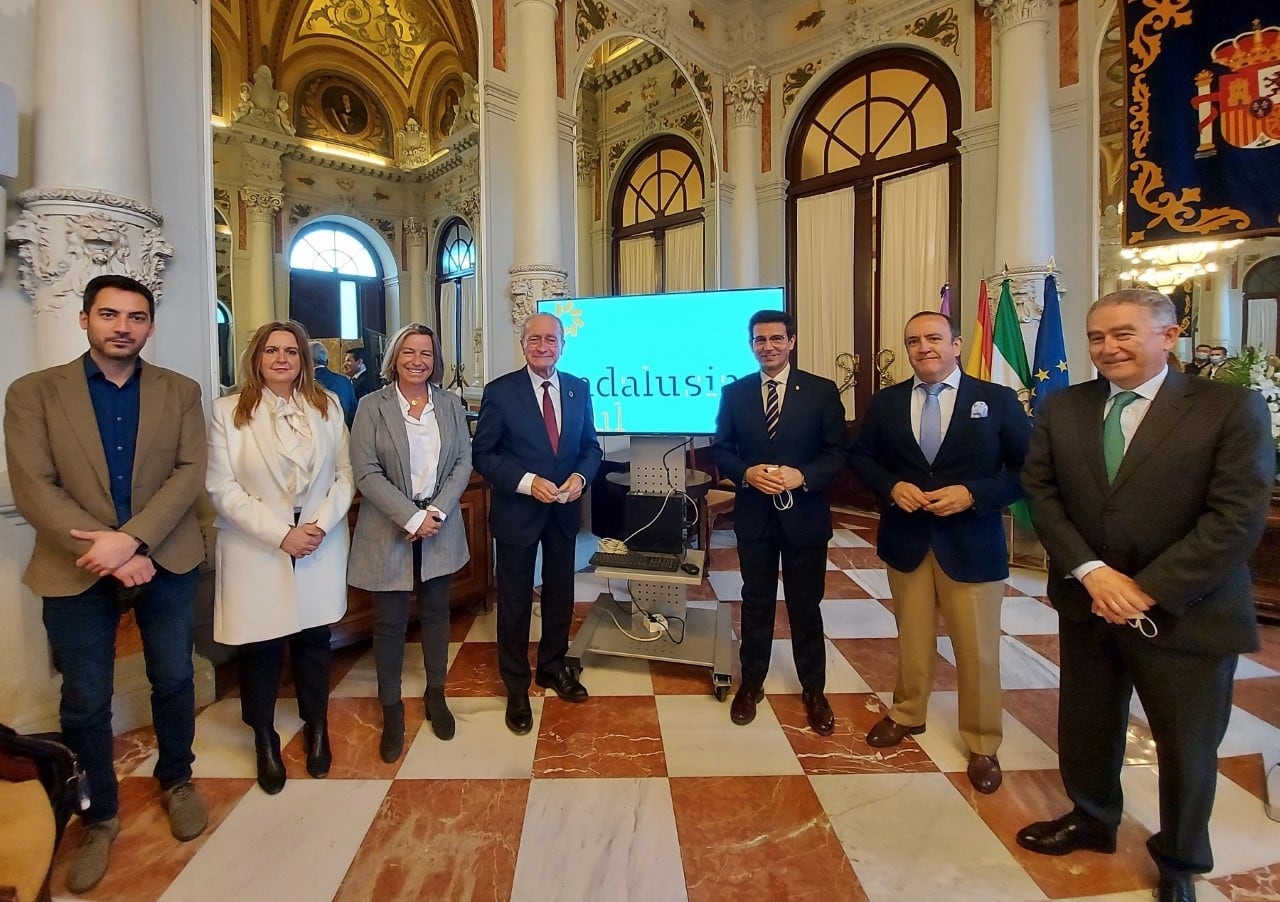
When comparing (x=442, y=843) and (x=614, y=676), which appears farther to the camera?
(x=614, y=676)

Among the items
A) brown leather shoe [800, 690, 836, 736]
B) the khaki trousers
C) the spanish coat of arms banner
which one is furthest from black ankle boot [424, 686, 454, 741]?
the spanish coat of arms banner

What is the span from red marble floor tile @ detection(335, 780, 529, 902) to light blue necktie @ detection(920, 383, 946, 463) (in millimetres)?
1684

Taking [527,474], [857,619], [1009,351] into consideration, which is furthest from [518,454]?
[1009,351]

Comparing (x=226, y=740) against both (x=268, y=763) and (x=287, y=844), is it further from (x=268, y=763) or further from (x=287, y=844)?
(x=287, y=844)

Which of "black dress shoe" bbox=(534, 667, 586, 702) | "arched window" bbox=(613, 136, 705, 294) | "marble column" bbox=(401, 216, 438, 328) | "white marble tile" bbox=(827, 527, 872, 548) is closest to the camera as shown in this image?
"black dress shoe" bbox=(534, 667, 586, 702)

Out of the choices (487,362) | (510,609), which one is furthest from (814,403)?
(487,362)

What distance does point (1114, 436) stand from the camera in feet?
4.88

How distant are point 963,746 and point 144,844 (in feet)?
8.37

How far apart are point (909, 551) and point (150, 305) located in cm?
235

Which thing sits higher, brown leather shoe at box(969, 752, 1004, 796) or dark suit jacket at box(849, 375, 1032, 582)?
dark suit jacket at box(849, 375, 1032, 582)

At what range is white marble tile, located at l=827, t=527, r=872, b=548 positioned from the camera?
16.2ft

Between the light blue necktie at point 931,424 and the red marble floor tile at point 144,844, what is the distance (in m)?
2.43

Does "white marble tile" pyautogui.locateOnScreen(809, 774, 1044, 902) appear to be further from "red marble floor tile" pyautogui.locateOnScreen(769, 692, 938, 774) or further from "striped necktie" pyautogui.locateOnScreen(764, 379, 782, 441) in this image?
"striped necktie" pyautogui.locateOnScreen(764, 379, 782, 441)

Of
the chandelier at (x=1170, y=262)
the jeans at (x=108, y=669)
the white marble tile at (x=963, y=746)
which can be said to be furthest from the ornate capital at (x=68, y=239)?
the chandelier at (x=1170, y=262)
